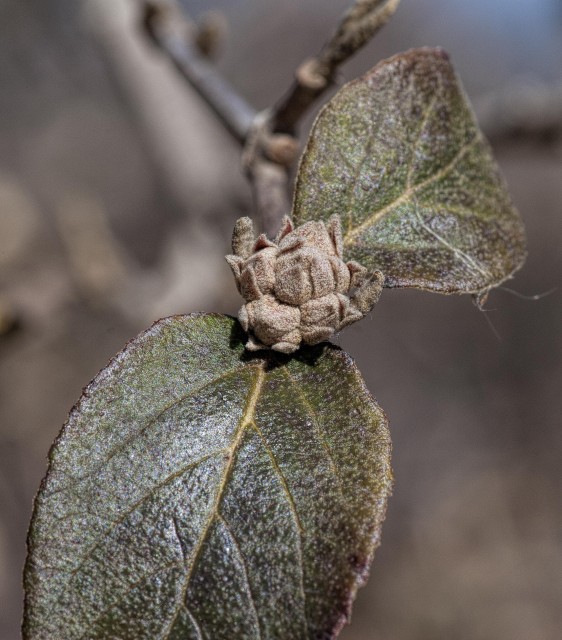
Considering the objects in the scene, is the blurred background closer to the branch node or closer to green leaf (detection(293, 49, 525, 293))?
the branch node

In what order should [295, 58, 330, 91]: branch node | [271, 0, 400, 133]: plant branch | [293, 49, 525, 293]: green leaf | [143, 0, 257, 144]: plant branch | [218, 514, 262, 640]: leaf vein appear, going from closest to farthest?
[218, 514, 262, 640]: leaf vein < [293, 49, 525, 293]: green leaf < [271, 0, 400, 133]: plant branch < [295, 58, 330, 91]: branch node < [143, 0, 257, 144]: plant branch

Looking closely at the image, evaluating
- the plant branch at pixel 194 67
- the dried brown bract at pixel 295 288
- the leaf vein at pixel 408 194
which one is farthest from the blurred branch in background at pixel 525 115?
the dried brown bract at pixel 295 288

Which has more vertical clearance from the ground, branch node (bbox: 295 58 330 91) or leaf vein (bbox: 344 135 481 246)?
branch node (bbox: 295 58 330 91)

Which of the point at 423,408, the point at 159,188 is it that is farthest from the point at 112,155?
the point at 423,408

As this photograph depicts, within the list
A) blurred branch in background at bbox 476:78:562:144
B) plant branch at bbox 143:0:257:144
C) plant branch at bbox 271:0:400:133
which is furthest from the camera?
blurred branch in background at bbox 476:78:562:144

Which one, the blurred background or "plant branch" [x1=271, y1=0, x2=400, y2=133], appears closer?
"plant branch" [x1=271, y1=0, x2=400, y2=133]

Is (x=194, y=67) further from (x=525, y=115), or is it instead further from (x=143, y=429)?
(x=143, y=429)

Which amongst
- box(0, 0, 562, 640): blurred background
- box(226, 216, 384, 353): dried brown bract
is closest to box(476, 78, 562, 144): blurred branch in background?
box(0, 0, 562, 640): blurred background
